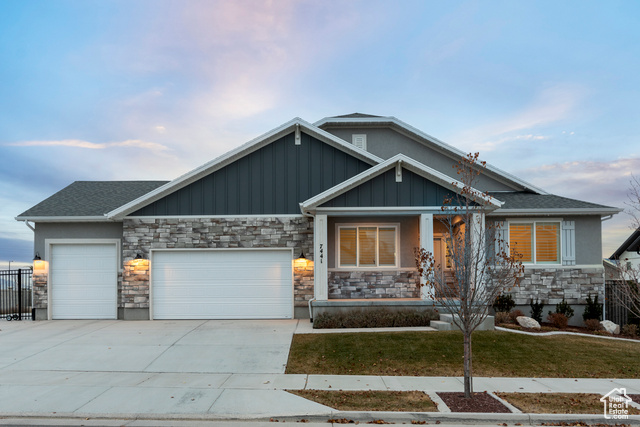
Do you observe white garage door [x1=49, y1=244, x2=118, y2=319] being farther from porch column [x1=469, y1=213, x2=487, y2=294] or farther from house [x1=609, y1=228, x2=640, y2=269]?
house [x1=609, y1=228, x2=640, y2=269]

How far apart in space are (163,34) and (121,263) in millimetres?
8009

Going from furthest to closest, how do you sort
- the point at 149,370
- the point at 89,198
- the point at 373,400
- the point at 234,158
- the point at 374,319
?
the point at 89,198 → the point at 234,158 → the point at 374,319 → the point at 149,370 → the point at 373,400

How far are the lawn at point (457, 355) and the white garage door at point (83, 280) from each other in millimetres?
7471

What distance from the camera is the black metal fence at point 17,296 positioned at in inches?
591

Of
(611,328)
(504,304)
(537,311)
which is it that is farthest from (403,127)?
(611,328)

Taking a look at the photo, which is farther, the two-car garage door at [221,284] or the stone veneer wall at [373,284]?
the stone veneer wall at [373,284]

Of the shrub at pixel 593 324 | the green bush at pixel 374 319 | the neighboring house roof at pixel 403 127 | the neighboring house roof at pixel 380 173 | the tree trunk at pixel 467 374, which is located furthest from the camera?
the neighboring house roof at pixel 403 127

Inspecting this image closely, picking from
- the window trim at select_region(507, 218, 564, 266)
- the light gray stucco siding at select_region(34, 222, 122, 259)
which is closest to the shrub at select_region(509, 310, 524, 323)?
the window trim at select_region(507, 218, 564, 266)

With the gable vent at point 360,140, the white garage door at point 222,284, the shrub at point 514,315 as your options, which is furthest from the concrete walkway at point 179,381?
the gable vent at point 360,140

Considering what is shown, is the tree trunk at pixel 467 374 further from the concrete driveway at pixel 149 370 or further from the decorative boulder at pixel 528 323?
the decorative boulder at pixel 528 323

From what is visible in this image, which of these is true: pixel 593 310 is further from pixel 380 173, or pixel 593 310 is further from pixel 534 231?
pixel 380 173

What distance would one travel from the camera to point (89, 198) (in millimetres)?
16250

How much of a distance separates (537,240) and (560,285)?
1643mm

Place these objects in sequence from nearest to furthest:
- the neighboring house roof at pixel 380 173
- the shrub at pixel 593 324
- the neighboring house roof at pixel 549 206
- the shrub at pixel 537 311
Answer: the neighboring house roof at pixel 380 173 → the shrub at pixel 593 324 → the shrub at pixel 537 311 → the neighboring house roof at pixel 549 206
